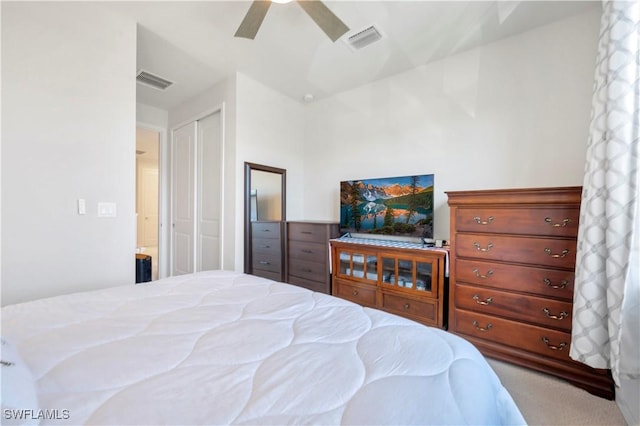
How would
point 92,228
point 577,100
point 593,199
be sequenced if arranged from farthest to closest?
point 577,100 < point 92,228 < point 593,199

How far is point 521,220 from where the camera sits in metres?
1.80

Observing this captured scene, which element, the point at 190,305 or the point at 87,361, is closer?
the point at 87,361

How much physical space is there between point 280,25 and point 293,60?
20.3 inches

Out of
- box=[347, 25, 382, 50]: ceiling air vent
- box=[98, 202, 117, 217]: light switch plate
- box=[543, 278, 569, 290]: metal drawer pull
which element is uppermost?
box=[347, 25, 382, 50]: ceiling air vent

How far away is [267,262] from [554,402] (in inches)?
Result: 105

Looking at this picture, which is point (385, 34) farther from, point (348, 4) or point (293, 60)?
point (293, 60)

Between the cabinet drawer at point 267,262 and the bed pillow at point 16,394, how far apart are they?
8.36 feet

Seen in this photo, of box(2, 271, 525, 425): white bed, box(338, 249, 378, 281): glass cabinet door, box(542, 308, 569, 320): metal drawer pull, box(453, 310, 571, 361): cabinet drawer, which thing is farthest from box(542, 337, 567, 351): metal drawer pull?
box(2, 271, 525, 425): white bed

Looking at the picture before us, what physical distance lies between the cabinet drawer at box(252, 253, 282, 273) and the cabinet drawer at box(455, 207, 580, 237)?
2.02 metres

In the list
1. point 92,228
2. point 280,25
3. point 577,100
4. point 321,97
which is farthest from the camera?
point 321,97

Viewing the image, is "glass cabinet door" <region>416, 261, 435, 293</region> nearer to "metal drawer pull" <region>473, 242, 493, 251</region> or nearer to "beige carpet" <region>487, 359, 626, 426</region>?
"metal drawer pull" <region>473, 242, 493, 251</region>

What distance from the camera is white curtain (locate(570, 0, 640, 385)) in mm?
1268

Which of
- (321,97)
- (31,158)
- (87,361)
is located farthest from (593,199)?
(31,158)

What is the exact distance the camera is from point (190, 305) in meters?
1.14
